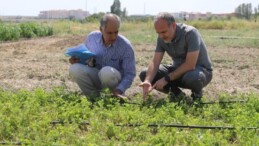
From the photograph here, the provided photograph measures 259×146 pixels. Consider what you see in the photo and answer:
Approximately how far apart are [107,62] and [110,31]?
0.65 m

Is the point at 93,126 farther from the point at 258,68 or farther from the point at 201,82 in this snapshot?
the point at 258,68

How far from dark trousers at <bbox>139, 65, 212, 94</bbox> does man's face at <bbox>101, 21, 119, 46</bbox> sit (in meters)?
0.84

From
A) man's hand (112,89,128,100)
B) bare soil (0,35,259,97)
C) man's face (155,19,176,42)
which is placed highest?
man's face (155,19,176,42)

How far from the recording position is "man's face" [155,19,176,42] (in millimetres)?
5750

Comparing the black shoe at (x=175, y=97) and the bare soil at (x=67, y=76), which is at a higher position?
the black shoe at (x=175, y=97)

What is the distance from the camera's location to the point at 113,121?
536 cm

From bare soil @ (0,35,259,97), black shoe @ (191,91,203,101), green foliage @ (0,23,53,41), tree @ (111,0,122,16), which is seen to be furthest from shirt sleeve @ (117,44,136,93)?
tree @ (111,0,122,16)

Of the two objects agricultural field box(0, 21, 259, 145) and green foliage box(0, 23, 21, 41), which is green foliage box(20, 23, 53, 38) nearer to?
green foliage box(0, 23, 21, 41)

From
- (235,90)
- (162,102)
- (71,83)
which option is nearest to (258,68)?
(235,90)

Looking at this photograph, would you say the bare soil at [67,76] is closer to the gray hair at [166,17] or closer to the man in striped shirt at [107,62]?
the man in striped shirt at [107,62]

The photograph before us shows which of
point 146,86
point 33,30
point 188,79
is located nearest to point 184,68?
point 188,79

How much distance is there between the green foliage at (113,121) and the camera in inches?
178

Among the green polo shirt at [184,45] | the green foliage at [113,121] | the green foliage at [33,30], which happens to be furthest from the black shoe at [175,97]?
the green foliage at [33,30]

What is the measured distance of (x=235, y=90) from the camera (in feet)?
26.5
